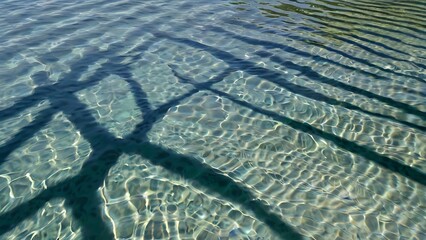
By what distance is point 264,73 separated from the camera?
844 cm

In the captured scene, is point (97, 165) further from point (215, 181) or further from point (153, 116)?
point (215, 181)

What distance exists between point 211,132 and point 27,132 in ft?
9.75

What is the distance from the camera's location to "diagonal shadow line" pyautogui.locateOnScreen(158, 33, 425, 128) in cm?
729

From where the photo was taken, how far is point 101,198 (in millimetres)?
4891

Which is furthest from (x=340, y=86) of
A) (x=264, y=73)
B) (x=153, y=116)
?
(x=153, y=116)

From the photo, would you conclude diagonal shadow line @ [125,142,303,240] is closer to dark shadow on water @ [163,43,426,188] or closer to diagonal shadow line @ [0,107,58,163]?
diagonal shadow line @ [0,107,58,163]

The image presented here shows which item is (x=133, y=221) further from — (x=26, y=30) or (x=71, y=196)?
(x=26, y=30)

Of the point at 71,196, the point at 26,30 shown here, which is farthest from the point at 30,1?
the point at 71,196

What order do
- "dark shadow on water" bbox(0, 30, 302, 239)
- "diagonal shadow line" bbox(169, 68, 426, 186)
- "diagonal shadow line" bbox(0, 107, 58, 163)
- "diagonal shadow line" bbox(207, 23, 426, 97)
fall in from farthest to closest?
"diagonal shadow line" bbox(207, 23, 426, 97), "diagonal shadow line" bbox(0, 107, 58, 163), "diagonal shadow line" bbox(169, 68, 426, 186), "dark shadow on water" bbox(0, 30, 302, 239)

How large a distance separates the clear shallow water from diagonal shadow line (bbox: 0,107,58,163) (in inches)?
1.2

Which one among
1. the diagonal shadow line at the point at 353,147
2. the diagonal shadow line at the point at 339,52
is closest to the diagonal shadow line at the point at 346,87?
the diagonal shadow line at the point at 339,52

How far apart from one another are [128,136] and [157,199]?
1.64 meters

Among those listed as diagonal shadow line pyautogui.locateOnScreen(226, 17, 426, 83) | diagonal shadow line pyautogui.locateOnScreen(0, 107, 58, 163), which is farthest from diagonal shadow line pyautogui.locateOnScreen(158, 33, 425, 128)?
diagonal shadow line pyautogui.locateOnScreen(0, 107, 58, 163)

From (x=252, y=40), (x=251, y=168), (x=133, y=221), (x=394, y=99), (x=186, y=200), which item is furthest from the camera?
(x=252, y=40)
